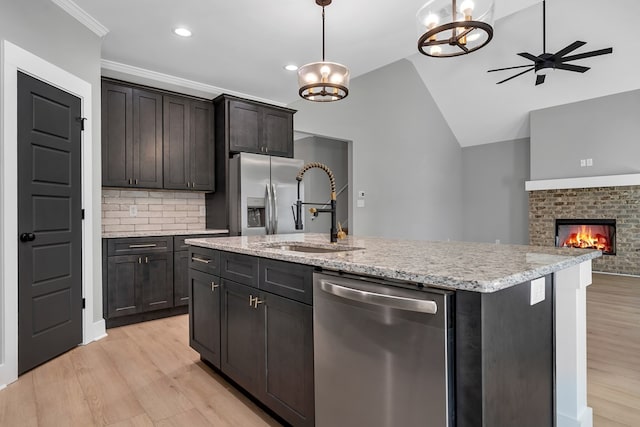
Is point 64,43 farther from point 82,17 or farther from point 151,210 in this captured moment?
point 151,210

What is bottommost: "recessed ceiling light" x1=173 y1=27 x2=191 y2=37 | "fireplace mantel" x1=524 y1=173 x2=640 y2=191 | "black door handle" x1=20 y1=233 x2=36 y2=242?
"black door handle" x1=20 y1=233 x2=36 y2=242

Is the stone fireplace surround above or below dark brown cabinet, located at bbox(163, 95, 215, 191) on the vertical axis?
below

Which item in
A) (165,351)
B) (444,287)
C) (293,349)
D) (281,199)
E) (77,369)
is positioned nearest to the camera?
(444,287)

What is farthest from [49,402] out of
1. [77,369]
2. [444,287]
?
[444,287]

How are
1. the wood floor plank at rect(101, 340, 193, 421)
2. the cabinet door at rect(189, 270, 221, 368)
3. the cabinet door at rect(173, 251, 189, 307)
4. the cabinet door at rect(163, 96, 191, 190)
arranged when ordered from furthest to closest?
the cabinet door at rect(163, 96, 191, 190), the cabinet door at rect(173, 251, 189, 307), the cabinet door at rect(189, 270, 221, 368), the wood floor plank at rect(101, 340, 193, 421)

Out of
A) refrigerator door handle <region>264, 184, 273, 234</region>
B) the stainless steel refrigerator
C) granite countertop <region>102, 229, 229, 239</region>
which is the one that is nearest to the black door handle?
granite countertop <region>102, 229, 229, 239</region>

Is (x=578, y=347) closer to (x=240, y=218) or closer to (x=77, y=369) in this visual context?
(x=77, y=369)

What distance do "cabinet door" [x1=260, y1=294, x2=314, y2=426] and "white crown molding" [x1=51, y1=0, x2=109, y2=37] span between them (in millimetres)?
2765

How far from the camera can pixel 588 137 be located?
6.45 metres

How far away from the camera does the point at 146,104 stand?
388 cm

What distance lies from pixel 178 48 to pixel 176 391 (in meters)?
3.03

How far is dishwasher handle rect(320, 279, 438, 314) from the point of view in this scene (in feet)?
3.54

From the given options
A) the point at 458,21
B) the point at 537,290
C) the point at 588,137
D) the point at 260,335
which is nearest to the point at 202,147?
the point at 260,335

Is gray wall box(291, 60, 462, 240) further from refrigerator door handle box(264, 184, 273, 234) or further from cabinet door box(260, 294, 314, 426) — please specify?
cabinet door box(260, 294, 314, 426)
